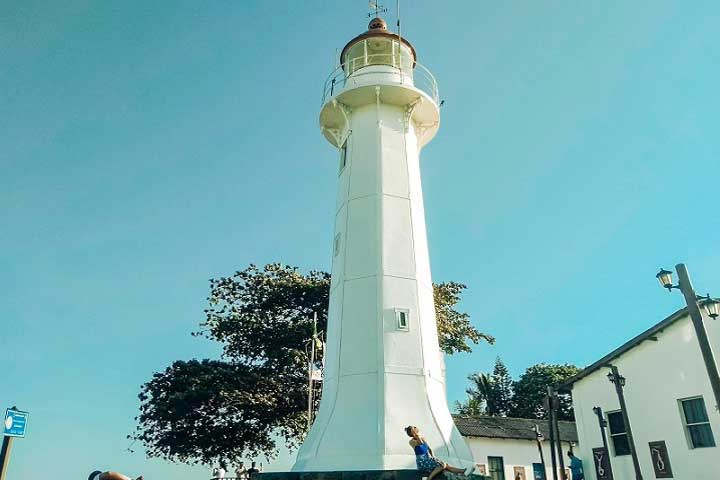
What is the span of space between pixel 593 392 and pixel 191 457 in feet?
55.0

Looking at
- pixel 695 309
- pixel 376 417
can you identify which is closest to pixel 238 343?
pixel 376 417

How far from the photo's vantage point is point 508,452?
A: 2423 cm

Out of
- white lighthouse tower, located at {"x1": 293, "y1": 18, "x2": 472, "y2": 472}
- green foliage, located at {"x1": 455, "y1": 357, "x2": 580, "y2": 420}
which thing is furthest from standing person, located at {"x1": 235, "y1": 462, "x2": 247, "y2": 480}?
green foliage, located at {"x1": 455, "y1": 357, "x2": 580, "y2": 420}

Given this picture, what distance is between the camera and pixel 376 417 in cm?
1223

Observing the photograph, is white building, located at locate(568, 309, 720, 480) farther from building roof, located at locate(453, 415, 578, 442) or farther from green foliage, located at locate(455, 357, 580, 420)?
green foliage, located at locate(455, 357, 580, 420)

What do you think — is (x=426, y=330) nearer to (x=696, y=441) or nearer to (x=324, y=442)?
(x=324, y=442)

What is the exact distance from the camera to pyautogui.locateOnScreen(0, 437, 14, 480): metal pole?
8734mm

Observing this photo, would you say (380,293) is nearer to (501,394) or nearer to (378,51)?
(378,51)

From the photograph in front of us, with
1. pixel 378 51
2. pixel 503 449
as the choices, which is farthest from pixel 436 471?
pixel 503 449

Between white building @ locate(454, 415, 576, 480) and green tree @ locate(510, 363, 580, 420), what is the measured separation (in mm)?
19194

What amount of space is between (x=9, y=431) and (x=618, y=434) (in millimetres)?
16811

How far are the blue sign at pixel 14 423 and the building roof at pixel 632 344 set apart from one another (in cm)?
1637

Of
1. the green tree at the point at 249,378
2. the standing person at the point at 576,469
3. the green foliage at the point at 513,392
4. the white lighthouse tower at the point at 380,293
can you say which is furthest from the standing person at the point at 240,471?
the green foliage at the point at 513,392

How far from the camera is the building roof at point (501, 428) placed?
24222mm
